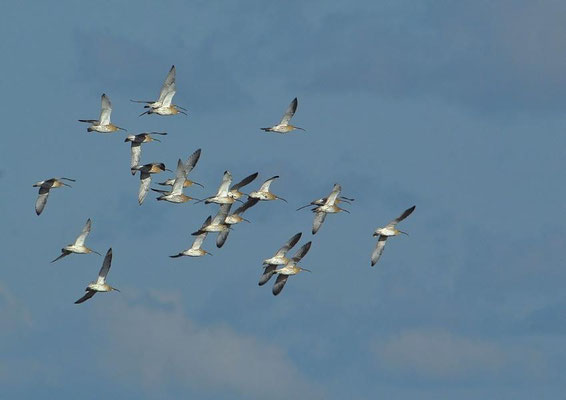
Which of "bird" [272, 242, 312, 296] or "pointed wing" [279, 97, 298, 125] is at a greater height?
"pointed wing" [279, 97, 298, 125]

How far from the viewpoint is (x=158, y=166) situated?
134m

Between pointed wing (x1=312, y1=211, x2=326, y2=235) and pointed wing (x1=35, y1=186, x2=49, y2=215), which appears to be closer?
pointed wing (x1=35, y1=186, x2=49, y2=215)

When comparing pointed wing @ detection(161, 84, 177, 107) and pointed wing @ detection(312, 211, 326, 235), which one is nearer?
pointed wing @ detection(161, 84, 177, 107)

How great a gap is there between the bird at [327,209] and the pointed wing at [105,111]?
13882 mm

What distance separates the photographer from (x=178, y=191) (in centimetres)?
13338

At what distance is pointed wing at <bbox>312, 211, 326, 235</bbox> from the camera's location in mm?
137750

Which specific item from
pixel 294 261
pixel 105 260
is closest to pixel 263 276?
pixel 294 261

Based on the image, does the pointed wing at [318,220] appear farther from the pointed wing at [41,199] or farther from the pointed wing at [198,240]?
the pointed wing at [41,199]

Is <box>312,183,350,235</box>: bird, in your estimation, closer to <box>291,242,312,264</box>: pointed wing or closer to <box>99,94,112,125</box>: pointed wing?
Result: <box>291,242,312,264</box>: pointed wing

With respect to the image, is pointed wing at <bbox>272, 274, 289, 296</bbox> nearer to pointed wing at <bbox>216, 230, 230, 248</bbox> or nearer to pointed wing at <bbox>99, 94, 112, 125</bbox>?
pointed wing at <bbox>216, 230, 230, 248</bbox>

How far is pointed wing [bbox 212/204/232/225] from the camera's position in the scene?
5428 inches

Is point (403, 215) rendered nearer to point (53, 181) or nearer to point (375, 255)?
point (375, 255)

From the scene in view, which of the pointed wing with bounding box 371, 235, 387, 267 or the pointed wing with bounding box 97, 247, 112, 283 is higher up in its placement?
the pointed wing with bounding box 371, 235, 387, 267

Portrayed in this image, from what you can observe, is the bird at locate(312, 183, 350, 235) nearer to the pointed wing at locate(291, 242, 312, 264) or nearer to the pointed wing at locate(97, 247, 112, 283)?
the pointed wing at locate(291, 242, 312, 264)
